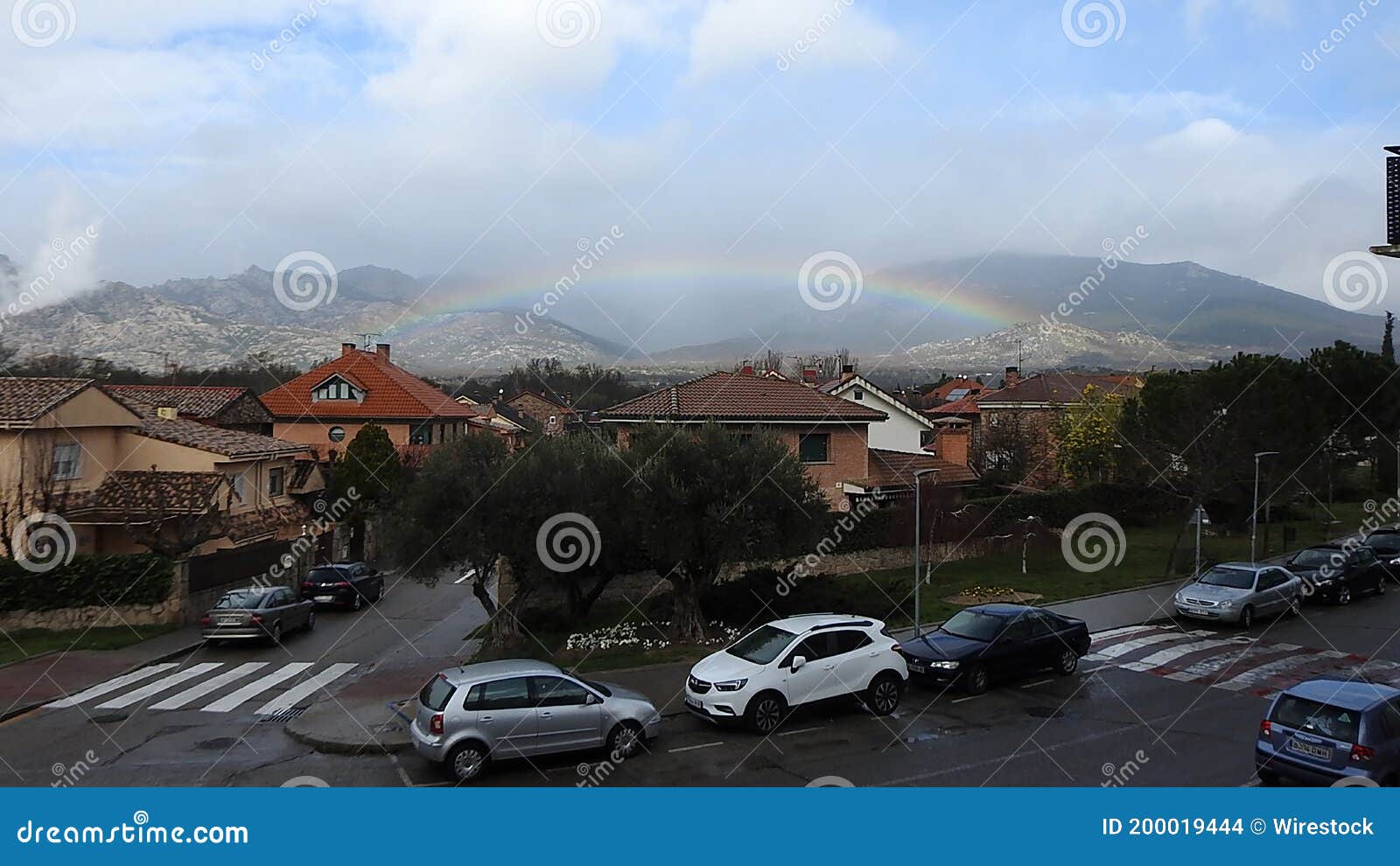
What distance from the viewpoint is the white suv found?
14.4m

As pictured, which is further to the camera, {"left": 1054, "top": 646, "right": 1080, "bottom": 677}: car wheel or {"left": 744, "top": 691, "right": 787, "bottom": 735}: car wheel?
{"left": 1054, "top": 646, "right": 1080, "bottom": 677}: car wheel

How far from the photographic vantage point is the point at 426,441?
53.0 m

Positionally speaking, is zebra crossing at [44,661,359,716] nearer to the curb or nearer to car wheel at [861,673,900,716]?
the curb

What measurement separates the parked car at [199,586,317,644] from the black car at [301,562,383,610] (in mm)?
3585

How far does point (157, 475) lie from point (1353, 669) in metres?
32.0

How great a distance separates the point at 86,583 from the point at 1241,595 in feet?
94.5

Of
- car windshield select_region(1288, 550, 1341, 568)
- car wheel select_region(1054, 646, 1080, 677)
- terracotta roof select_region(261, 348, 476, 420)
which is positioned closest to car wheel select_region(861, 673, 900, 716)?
car wheel select_region(1054, 646, 1080, 677)

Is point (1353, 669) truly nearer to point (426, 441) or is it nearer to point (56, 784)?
point (56, 784)

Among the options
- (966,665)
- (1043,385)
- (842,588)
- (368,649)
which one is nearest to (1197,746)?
(966,665)

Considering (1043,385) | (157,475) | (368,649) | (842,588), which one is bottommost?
(368,649)

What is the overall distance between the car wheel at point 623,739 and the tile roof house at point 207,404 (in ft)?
109

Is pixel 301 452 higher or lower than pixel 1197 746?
higher

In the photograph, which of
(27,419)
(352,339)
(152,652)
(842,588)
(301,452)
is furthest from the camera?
(352,339)

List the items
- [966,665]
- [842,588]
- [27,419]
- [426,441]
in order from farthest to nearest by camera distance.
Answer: [426,441]
[27,419]
[842,588]
[966,665]
